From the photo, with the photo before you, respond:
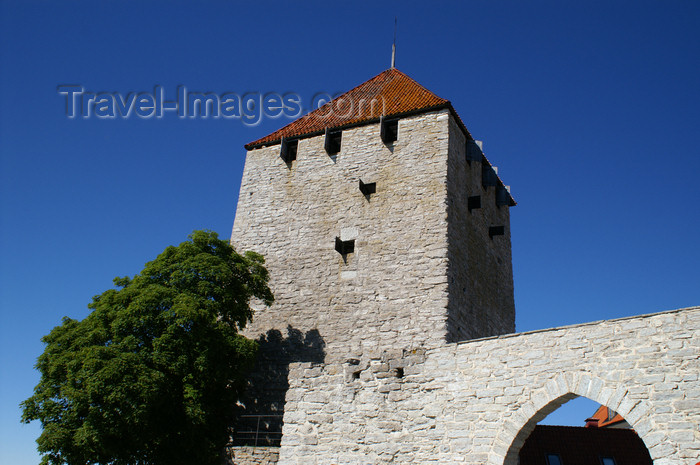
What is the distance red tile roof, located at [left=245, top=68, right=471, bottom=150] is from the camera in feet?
46.7

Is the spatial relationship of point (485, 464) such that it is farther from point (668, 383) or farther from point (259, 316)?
point (259, 316)

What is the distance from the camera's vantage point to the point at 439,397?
30.5ft

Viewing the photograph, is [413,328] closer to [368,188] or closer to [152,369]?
[368,188]

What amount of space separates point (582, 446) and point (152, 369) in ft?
45.1

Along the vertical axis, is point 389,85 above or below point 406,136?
above

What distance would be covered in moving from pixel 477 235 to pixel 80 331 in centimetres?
920

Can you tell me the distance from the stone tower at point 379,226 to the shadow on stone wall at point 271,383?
0.49ft

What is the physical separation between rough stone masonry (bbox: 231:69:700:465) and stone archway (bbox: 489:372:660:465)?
0.8 inches

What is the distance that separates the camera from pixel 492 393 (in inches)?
344

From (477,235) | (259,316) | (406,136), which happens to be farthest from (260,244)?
(477,235)

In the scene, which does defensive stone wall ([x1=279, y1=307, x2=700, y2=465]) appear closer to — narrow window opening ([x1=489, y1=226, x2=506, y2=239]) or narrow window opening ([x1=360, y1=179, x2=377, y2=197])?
narrow window opening ([x1=360, y1=179, x2=377, y2=197])

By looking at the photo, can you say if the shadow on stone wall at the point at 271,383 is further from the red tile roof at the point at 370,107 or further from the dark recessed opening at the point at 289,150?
the red tile roof at the point at 370,107

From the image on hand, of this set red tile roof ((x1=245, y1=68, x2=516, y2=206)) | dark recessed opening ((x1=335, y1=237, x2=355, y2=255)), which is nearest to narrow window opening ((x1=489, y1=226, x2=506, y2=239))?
red tile roof ((x1=245, y1=68, x2=516, y2=206))

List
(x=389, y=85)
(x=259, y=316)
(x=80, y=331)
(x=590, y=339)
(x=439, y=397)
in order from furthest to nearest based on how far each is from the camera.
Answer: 1. (x=389, y=85)
2. (x=259, y=316)
3. (x=80, y=331)
4. (x=439, y=397)
5. (x=590, y=339)
